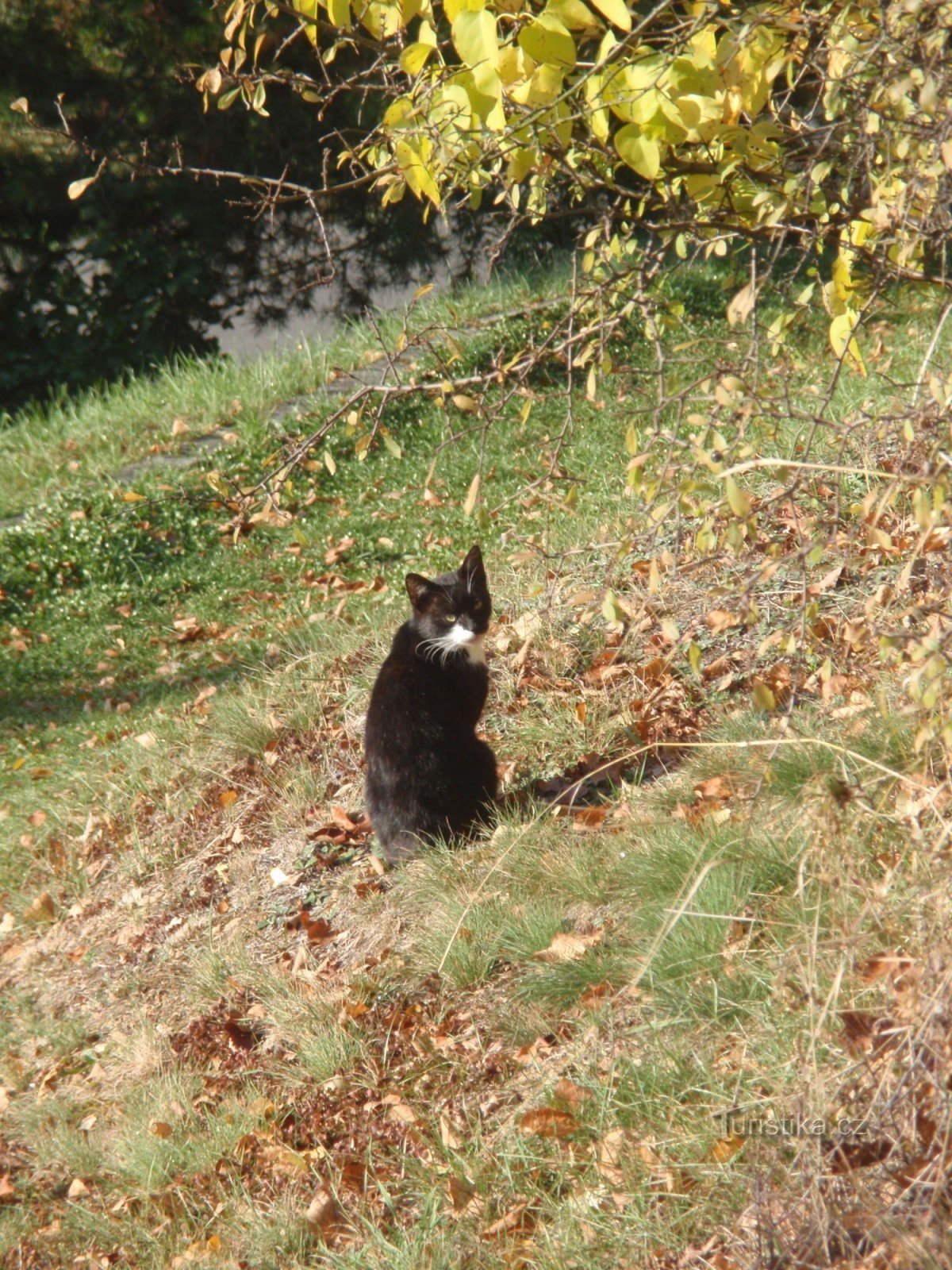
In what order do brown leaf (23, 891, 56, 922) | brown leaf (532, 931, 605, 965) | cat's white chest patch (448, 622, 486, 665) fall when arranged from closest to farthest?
brown leaf (532, 931, 605, 965) → cat's white chest patch (448, 622, 486, 665) → brown leaf (23, 891, 56, 922)

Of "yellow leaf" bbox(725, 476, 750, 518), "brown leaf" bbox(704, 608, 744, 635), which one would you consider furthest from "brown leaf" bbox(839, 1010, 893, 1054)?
"brown leaf" bbox(704, 608, 744, 635)

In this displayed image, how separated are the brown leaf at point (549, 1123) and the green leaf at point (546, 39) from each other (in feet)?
8.24

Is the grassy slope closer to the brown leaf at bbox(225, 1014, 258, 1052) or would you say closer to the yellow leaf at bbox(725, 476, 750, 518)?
the brown leaf at bbox(225, 1014, 258, 1052)

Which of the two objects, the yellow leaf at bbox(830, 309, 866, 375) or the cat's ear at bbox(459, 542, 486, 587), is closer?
the yellow leaf at bbox(830, 309, 866, 375)

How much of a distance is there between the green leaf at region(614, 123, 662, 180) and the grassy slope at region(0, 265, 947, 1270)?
845 millimetres

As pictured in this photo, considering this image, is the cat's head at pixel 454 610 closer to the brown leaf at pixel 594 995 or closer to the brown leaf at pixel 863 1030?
the brown leaf at pixel 594 995

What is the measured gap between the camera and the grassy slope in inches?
109

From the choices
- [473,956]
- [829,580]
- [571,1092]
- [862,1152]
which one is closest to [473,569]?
[829,580]

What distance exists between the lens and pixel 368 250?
13.1 metres

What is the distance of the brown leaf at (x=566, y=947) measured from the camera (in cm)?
349

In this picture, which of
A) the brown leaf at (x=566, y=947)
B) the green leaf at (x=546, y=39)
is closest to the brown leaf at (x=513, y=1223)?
the brown leaf at (x=566, y=947)

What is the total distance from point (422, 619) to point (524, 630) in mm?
875

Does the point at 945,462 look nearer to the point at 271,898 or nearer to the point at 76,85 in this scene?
the point at 271,898

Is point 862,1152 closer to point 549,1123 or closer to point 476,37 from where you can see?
point 549,1123
